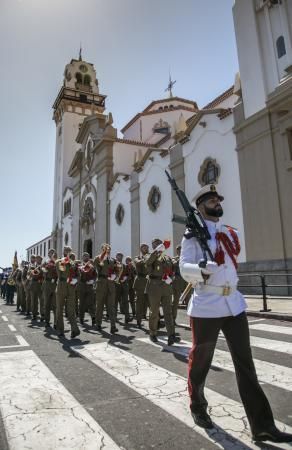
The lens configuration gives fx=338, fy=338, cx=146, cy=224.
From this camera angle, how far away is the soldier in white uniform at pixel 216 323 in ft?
8.59

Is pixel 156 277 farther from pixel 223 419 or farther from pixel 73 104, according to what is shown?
pixel 73 104

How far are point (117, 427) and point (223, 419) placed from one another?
88 centimetres

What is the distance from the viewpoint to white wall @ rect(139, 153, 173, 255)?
810 inches

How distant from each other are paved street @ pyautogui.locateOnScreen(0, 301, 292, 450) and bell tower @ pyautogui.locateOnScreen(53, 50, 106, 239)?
120 feet

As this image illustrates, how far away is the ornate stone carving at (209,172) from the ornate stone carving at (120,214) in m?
9.99

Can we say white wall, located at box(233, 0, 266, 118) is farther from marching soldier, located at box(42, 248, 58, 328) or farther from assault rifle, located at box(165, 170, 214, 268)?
assault rifle, located at box(165, 170, 214, 268)

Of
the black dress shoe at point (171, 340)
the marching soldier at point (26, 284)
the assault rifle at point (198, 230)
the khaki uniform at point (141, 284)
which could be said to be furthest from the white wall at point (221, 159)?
the assault rifle at point (198, 230)

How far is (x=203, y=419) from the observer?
2.69 m

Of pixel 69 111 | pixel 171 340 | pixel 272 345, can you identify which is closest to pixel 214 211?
pixel 272 345

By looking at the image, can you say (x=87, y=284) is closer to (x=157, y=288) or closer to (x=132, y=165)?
(x=157, y=288)

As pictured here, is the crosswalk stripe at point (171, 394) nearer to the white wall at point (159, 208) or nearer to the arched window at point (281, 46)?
the arched window at point (281, 46)

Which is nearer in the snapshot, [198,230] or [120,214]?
[198,230]

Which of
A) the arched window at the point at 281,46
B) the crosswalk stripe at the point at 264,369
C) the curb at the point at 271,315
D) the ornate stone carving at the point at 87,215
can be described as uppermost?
the arched window at the point at 281,46

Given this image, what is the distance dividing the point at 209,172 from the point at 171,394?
14.8 m
